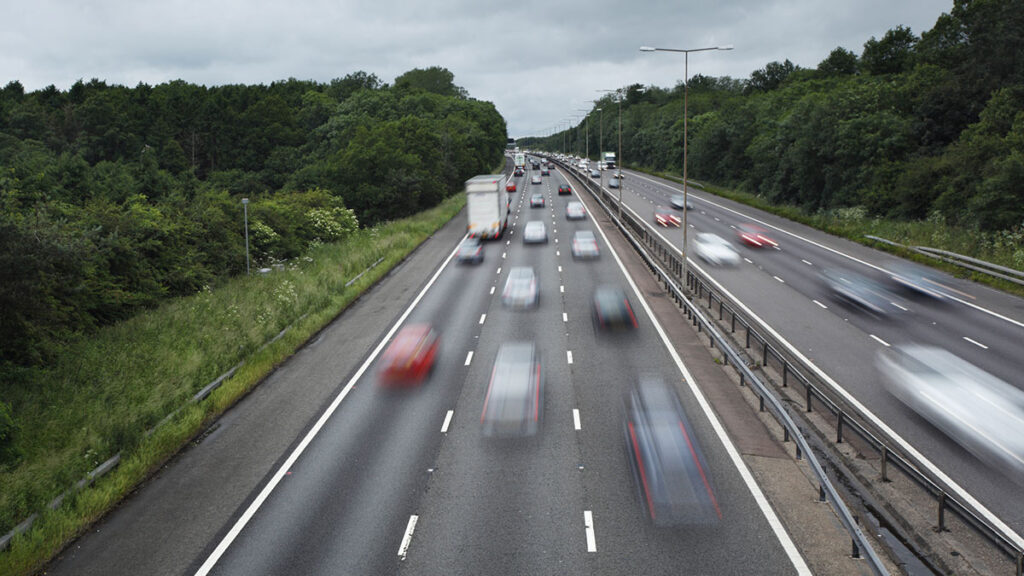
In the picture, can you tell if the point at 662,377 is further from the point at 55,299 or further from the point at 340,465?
the point at 55,299

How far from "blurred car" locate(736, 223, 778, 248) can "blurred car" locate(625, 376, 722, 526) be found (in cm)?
2986

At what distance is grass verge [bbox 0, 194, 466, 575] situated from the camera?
13922 millimetres

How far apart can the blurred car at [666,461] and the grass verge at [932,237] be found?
72.8 feet

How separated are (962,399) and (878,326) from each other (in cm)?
867

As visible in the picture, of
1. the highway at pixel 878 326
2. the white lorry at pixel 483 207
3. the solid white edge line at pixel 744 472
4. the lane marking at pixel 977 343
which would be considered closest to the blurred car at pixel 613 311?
the solid white edge line at pixel 744 472

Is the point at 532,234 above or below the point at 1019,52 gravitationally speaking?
below

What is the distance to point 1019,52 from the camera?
56.6 metres

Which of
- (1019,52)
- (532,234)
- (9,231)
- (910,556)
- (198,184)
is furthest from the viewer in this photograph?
(198,184)

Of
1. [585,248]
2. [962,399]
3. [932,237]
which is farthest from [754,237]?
[962,399]

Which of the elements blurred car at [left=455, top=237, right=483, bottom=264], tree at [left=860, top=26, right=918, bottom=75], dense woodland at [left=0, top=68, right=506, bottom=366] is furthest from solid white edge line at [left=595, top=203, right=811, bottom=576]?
tree at [left=860, top=26, right=918, bottom=75]

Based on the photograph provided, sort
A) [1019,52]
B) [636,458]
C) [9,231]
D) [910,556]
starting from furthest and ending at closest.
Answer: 1. [1019,52]
2. [9,231]
3. [636,458]
4. [910,556]

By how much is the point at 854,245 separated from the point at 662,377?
104ft

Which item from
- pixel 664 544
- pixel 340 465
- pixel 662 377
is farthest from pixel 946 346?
pixel 340 465

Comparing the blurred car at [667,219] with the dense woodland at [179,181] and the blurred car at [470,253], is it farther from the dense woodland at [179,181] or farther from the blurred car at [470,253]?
the dense woodland at [179,181]
